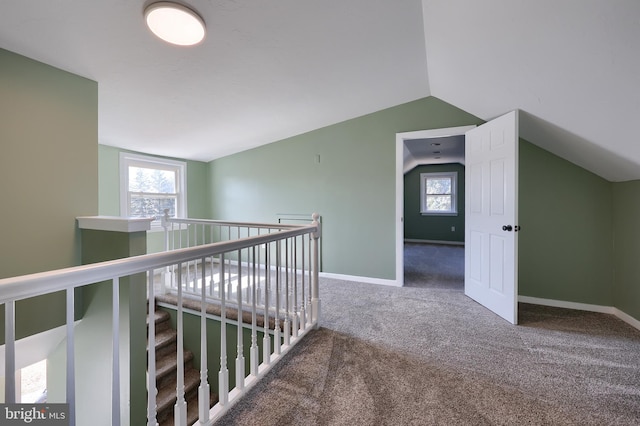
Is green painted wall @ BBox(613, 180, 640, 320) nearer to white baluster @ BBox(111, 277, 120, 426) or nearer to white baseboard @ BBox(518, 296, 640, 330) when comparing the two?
white baseboard @ BBox(518, 296, 640, 330)

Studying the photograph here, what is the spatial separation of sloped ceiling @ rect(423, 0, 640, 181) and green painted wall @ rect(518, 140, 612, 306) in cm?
18

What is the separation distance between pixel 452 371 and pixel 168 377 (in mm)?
2818

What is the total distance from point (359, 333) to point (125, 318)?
1.94m

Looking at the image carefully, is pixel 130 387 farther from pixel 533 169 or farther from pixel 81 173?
pixel 533 169

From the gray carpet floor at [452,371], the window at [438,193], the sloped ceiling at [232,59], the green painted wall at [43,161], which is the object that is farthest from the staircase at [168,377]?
the window at [438,193]

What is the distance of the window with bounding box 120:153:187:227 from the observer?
3879mm

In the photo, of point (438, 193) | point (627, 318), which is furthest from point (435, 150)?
point (627, 318)

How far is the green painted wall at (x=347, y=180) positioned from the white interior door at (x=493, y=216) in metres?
0.60

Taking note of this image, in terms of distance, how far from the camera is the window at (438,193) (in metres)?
7.18

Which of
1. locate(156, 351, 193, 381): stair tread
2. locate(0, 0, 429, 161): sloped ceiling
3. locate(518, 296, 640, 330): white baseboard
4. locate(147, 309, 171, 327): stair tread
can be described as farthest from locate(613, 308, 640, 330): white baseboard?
locate(147, 309, 171, 327): stair tread

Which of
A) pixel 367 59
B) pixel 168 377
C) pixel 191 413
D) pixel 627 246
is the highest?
pixel 367 59

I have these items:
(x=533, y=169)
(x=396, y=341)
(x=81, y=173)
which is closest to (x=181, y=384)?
(x=396, y=341)

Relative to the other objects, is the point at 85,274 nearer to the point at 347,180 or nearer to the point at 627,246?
the point at 347,180

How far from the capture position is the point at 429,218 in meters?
7.42
